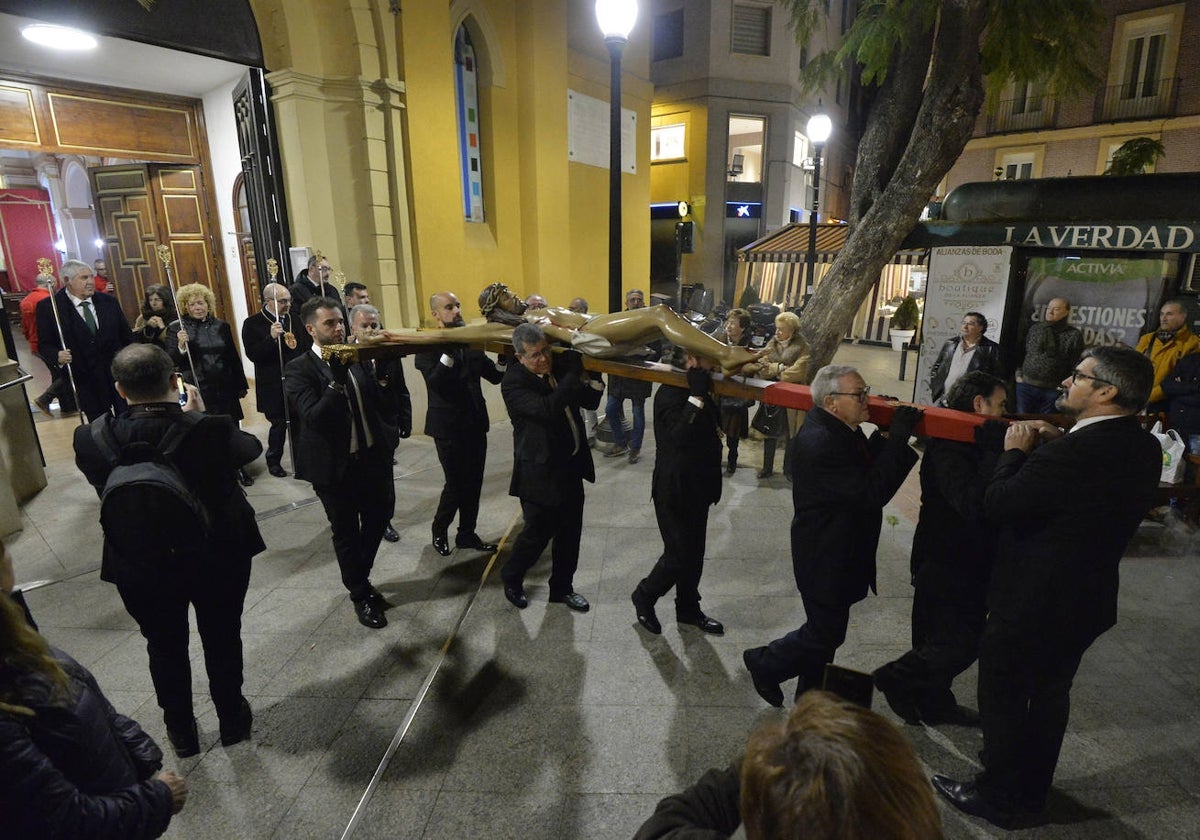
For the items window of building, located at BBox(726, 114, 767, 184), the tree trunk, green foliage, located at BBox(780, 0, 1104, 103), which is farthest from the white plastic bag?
window of building, located at BBox(726, 114, 767, 184)

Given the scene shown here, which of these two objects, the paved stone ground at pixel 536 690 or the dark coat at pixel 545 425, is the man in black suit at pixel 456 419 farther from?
the dark coat at pixel 545 425

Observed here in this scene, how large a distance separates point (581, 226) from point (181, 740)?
9.31 metres

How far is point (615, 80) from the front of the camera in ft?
18.8

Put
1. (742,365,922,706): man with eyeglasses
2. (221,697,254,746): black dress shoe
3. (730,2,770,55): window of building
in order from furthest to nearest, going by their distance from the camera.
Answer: (730,2,770,55): window of building, (221,697,254,746): black dress shoe, (742,365,922,706): man with eyeglasses

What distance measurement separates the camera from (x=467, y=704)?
11.2 ft

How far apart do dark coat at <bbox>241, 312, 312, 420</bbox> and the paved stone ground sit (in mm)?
1827

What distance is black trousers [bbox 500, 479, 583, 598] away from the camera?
4094 mm

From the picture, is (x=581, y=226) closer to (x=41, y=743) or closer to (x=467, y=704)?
(x=467, y=704)

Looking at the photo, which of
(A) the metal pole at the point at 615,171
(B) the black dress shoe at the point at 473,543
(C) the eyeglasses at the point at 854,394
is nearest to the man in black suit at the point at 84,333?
(B) the black dress shoe at the point at 473,543

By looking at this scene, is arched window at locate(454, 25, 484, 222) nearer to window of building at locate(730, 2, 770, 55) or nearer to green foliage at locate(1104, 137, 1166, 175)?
green foliage at locate(1104, 137, 1166, 175)

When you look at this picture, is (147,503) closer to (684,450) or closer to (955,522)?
(684,450)

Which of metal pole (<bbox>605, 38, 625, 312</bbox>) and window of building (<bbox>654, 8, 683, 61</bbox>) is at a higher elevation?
window of building (<bbox>654, 8, 683, 61</bbox>)

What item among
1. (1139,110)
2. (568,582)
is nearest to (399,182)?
(568,582)

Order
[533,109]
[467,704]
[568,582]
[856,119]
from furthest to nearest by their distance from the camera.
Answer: [856,119] < [533,109] < [568,582] < [467,704]
